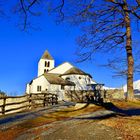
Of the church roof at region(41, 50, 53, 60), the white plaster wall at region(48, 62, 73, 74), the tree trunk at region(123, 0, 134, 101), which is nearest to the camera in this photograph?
the tree trunk at region(123, 0, 134, 101)

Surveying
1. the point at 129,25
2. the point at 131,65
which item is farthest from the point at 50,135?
the point at 129,25

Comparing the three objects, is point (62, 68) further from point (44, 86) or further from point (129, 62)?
point (129, 62)

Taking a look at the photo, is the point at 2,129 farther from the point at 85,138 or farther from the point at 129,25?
the point at 129,25

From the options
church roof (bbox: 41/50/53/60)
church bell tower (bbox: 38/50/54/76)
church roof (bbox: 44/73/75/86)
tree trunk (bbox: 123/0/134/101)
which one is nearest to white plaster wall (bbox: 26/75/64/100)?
church roof (bbox: 44/73/75/86)

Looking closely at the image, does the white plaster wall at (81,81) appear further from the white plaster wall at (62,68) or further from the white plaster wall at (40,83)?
the white plaster wall at (62,68)

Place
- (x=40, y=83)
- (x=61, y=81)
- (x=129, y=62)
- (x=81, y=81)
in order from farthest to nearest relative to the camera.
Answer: (x=81, y=81)
(x=40, y=83)
(x=61, y=81)
(x=129, y=62)

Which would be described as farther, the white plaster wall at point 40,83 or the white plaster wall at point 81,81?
the white plaster wall at point 81,81

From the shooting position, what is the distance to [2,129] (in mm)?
14266

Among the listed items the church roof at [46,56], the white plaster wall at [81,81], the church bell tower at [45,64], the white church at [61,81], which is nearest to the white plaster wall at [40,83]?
the white church at [61,81]

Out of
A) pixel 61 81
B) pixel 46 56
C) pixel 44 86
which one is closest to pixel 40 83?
pixel 44 86

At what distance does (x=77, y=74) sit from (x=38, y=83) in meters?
9.79

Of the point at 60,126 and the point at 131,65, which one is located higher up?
the point at 131,65

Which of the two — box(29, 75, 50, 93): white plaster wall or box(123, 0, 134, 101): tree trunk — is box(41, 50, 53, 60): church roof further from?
box(123, 0, 134, 101): tree trunk

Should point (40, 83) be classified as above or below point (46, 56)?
below
